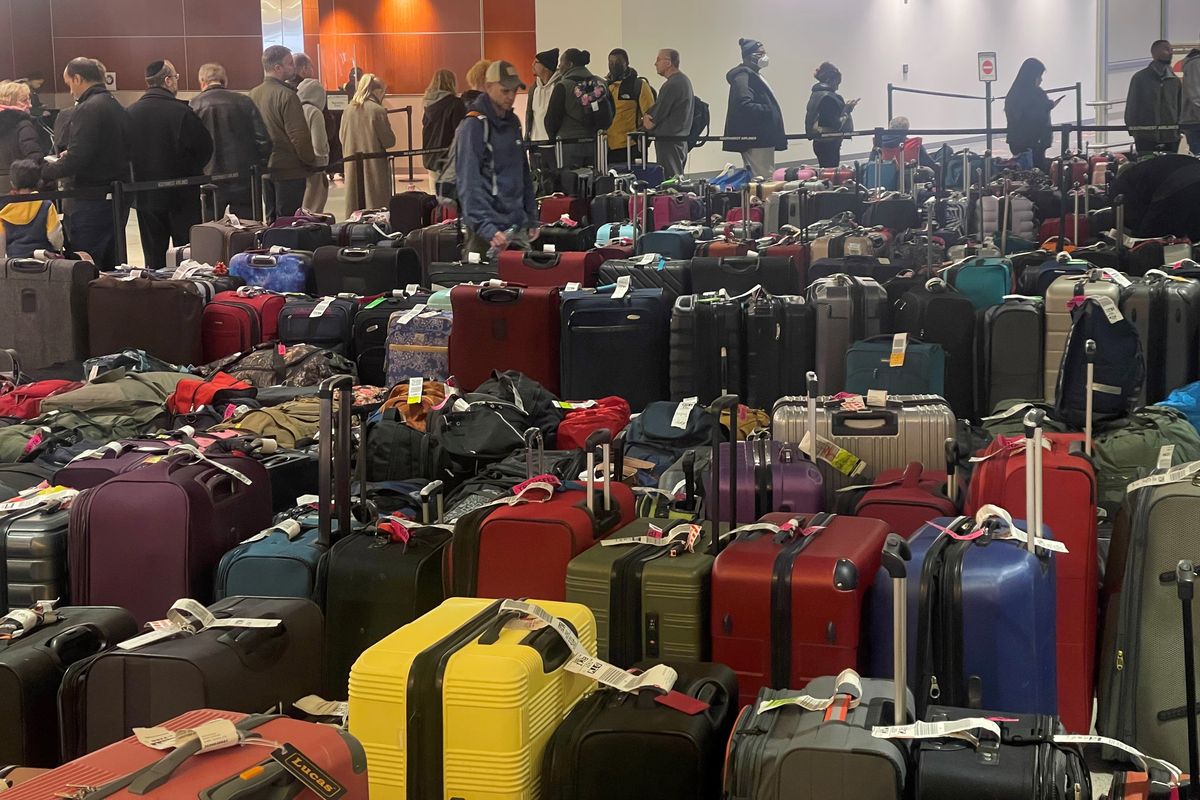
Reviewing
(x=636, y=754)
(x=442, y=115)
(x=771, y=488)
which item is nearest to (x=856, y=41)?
(x=442, y=115)

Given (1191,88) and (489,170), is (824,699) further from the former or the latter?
(1191,88)

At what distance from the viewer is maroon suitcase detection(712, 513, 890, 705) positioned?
127 inches

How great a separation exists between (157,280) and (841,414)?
3.69 metres

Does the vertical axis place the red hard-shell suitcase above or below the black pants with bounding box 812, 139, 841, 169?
below

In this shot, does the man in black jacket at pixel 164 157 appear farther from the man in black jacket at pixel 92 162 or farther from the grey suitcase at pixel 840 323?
the grey suitcase at pixel 840 323

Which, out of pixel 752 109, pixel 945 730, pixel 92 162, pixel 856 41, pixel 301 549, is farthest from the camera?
pixel 856 41

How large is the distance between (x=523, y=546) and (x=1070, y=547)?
54.7 inches

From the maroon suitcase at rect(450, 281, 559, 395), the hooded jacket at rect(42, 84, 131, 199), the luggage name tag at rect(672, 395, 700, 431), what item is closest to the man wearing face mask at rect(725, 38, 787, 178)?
the hooded jacket at rect(42, 84, 131, 199)

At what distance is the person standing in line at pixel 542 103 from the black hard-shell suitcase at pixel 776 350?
7641mm

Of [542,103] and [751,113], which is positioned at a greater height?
[542,103]

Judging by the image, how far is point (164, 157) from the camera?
962cm

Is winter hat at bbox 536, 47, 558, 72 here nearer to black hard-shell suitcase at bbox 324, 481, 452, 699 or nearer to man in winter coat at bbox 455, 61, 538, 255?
man in winter coat at bbox 455, 61, 538, 255

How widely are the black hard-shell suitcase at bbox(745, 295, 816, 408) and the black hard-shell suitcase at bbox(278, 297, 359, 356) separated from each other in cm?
209

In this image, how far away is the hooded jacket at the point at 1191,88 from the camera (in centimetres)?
1369
